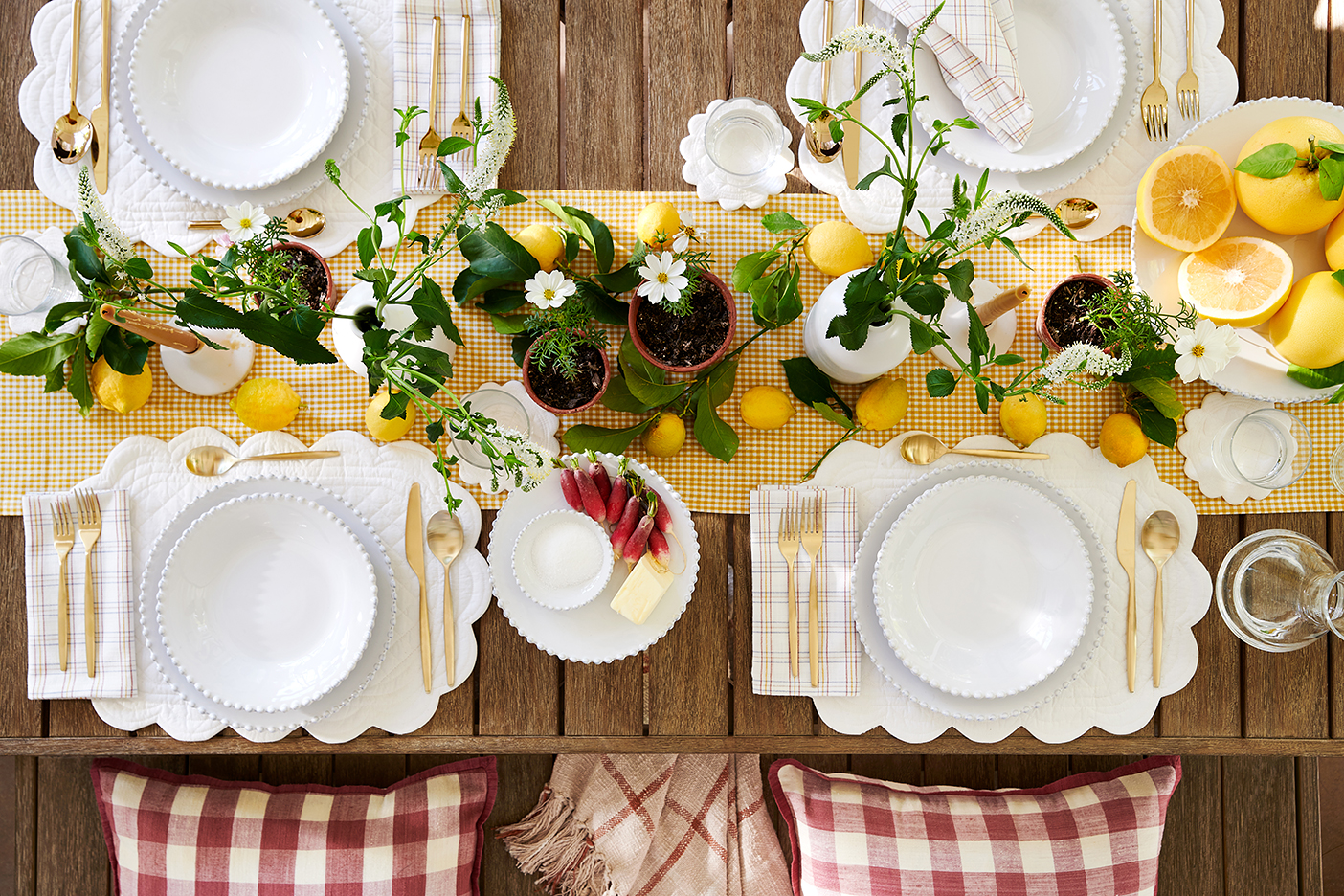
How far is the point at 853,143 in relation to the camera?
112 centimetres

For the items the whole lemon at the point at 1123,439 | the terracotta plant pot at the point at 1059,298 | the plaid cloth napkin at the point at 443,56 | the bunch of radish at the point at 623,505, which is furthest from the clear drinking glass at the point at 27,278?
the whole lemon at the point at 1123,439

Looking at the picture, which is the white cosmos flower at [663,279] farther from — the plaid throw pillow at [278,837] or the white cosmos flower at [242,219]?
the plaid throw pillow at [278,837]

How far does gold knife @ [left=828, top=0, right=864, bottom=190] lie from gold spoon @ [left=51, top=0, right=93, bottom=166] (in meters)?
1.08

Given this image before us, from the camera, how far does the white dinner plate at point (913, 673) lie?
1068mm

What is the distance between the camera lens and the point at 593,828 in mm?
1497

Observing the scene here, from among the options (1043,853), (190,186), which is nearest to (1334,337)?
(1043,853)

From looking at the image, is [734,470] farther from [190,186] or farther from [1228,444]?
[190,186]

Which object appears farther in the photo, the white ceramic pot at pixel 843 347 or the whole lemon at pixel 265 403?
the whole lemon at pixel 265 403

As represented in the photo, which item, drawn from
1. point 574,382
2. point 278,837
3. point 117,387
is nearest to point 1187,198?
point 574,382

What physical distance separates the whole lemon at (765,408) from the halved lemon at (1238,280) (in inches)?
22.4

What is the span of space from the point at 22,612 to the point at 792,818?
1.27 metres

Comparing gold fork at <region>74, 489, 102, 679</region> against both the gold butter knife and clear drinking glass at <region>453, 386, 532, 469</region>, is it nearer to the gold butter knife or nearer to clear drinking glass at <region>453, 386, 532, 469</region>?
clear drinking glass at <region>453, 386, 532, 469</region>

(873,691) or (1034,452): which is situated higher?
(1034,452)

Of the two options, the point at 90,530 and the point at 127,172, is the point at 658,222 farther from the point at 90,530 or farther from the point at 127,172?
the point at 90,530
